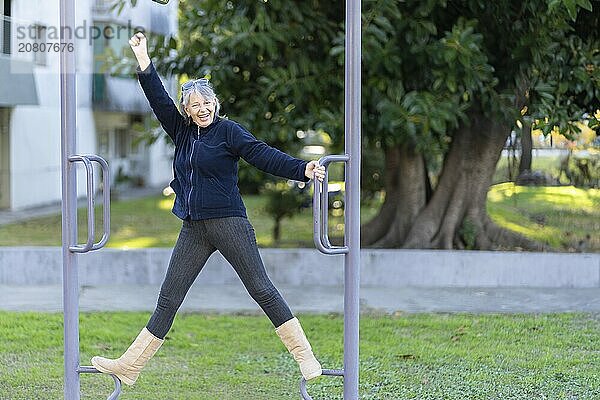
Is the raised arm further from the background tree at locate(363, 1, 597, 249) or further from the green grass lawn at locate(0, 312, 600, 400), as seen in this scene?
the background tree at locate(363, 1, 597, 249)


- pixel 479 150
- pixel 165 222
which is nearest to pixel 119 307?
pixel 479 150

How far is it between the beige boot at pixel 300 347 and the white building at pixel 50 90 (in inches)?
71.2

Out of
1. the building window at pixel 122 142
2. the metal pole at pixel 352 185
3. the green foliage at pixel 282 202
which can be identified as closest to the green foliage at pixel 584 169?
the green foliage at pixel 282 202

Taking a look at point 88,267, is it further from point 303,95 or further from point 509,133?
point 509,133

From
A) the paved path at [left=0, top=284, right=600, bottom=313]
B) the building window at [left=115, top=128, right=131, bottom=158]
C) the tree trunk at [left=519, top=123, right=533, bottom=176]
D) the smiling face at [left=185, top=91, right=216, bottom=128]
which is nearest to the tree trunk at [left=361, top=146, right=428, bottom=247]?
the tree trunk at [left=519, top=123, right=533, bottom=176]

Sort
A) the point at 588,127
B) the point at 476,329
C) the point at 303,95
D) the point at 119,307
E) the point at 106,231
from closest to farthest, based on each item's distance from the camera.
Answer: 1. the point at 106,231
2. the point at 476,329
3. the point at 119,307
4. the point at 588,127
5. the point at 303,95

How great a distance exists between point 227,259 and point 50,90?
10532mm

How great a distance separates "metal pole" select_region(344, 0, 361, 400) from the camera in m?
4.90

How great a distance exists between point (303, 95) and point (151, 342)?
5.29 meters

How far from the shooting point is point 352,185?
4.89 m

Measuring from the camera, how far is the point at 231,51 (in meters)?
10.6

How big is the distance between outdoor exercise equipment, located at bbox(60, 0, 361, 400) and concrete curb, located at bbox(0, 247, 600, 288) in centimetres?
425

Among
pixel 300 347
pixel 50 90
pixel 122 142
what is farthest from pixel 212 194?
pixel 122 142

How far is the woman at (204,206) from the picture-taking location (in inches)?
194
